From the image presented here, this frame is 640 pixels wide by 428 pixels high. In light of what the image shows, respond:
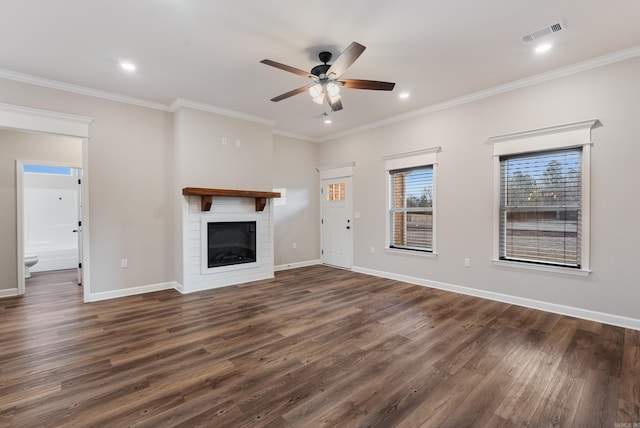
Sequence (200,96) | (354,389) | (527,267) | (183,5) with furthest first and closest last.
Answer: (200,96) → (527,267) → (183,5) → (354,389)

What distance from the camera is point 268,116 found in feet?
17.0

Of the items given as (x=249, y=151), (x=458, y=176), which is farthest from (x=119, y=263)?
(x=458, y=176)

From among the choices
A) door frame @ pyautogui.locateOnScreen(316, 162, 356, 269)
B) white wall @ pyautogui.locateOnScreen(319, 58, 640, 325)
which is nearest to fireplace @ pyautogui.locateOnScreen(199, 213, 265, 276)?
door frame @ pyautogui.locateOnScreen(316, 162, 356, 269)

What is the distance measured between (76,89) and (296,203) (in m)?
4.06

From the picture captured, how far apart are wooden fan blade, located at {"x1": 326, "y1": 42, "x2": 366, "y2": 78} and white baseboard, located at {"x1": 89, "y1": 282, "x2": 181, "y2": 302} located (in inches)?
155

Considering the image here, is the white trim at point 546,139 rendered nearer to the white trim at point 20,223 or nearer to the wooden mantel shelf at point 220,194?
the wooden mantel shelf at point 220,194

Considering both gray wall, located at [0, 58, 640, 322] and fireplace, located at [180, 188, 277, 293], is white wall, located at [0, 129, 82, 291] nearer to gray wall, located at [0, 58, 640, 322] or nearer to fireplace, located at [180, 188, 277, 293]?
gray wall, located at [0, 58, 640, 322]

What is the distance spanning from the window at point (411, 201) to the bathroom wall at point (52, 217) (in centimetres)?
702

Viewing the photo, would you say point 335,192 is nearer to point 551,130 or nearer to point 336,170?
point 336,170

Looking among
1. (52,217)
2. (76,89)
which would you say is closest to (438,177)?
(76,89)

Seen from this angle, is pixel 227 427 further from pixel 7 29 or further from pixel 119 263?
pixel 7 29

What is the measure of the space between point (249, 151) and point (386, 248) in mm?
3110

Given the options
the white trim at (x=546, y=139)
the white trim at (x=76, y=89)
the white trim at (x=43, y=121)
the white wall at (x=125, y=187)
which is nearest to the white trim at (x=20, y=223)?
the white wall at (x=125, y=187)

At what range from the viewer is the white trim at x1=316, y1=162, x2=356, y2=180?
6066 mm
